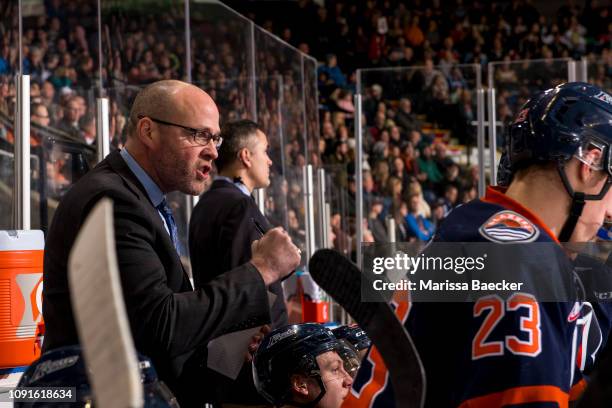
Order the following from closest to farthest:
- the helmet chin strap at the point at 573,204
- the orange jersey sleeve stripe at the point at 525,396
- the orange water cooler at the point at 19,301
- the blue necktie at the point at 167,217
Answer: the orange jersey sleeve stripe at the point at 525,396 → the helmet chin strap at the point at 573,204 → the blue necktie at the point at 167,217 → the orange water cooler at the point at 19,301

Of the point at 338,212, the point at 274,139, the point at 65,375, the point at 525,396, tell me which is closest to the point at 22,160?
the point at 65,375

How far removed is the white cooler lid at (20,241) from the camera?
2.85 meters

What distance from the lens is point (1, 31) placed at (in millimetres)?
→ 4172

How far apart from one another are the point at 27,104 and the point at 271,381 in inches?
52.9

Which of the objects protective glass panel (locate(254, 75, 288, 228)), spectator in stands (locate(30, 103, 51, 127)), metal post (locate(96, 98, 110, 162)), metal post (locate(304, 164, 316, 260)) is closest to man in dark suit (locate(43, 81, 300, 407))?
metal post (locate(96, 98, 110, 162))

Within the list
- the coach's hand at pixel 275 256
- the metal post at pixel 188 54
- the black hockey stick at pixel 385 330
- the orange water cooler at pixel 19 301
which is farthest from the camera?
the metal post at pixel 188 54

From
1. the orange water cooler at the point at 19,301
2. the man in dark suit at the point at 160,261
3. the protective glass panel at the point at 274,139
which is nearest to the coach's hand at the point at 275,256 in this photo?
the man in dark suit at the point at 160,261

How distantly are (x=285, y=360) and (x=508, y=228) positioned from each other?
5.40ft

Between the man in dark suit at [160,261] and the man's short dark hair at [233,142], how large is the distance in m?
1.70

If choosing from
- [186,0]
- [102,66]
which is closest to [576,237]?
[102,66]

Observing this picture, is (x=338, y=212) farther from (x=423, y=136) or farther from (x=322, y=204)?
(x=423, y=136)

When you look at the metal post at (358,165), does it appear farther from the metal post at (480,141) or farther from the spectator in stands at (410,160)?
the metal post at (480,141)

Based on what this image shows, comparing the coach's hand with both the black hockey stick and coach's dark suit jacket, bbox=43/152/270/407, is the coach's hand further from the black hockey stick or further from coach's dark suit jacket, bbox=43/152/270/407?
the black hockey stick

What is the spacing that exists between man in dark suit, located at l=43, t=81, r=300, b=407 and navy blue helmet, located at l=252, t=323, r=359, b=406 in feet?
2.32
